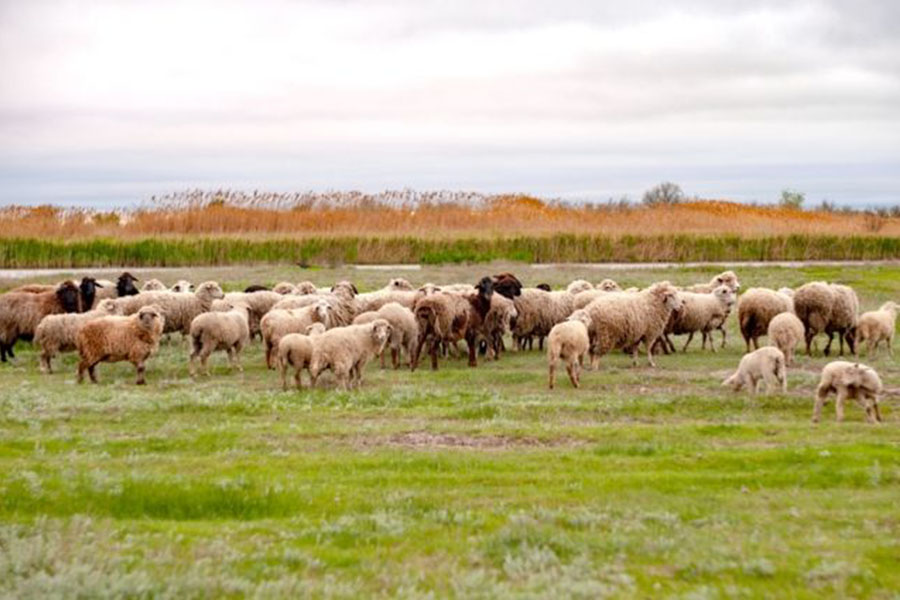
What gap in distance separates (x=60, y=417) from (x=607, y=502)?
8.69 m

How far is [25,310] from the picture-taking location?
2431 cm

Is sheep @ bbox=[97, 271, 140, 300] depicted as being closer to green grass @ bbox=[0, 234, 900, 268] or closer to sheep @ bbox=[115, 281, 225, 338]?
sheep @ bbox=[115, 281, 225, 338]

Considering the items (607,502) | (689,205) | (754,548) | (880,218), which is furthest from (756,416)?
(689,205)

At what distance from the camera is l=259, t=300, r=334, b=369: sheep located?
21.5 metres

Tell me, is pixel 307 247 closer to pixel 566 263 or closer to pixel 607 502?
pixel 566 263

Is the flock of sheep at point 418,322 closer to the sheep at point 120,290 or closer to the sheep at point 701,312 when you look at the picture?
the sheep at point 701,312

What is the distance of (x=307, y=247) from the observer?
47.5 metres

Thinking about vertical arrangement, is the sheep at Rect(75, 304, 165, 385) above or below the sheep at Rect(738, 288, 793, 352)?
below

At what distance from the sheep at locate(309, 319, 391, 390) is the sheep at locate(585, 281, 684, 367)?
472 cm

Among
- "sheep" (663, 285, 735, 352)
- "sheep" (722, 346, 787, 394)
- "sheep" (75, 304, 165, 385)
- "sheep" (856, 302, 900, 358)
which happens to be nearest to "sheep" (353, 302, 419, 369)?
"sheep" (75, 304, 165, 385)

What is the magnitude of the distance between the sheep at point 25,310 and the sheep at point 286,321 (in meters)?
5.65

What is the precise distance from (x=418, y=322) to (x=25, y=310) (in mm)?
8883

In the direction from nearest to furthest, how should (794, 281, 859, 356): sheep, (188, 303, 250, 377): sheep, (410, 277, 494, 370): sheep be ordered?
(188, 303, 250, 377): sheep → (410, 277, 494, 370): sheep → (794, 281, 859, 356): sheep

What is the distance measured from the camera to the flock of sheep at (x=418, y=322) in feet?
63.4
